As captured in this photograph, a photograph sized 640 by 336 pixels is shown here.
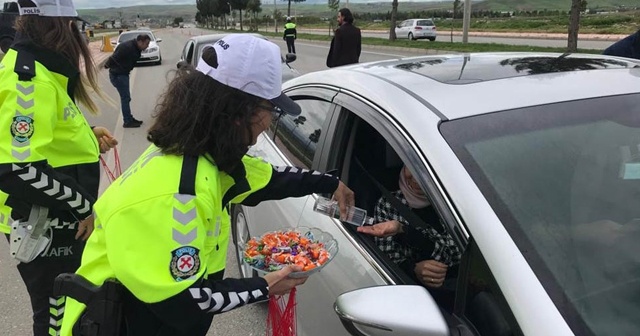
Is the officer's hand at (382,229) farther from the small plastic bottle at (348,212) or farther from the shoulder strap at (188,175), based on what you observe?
the shoulder strap at (188,175)

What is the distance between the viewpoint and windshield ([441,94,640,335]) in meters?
1.27

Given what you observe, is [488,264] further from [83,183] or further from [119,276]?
[83,183]

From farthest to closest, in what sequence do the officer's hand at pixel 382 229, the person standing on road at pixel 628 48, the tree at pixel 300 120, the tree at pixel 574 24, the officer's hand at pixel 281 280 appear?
the tree at pixel 574 24 → the person standing on road at pixel 628 48 → the tree at pixel 300 120 → the officer's hand at pixel 382 229 → the officer's hand at pixel 281 280

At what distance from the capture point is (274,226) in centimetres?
253

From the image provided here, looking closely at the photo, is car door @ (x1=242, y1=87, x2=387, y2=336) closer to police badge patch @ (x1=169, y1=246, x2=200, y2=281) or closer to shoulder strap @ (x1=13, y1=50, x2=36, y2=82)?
police badge patch @ (x1=169, y1=246, x2=200, y2=281)

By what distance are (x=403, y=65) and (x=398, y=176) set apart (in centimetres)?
51

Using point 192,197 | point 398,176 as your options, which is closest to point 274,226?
point 398,176

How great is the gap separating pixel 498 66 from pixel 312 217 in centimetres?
99

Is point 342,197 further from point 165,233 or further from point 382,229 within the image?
point 165,233

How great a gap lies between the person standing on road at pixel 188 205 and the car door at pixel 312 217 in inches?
13.1

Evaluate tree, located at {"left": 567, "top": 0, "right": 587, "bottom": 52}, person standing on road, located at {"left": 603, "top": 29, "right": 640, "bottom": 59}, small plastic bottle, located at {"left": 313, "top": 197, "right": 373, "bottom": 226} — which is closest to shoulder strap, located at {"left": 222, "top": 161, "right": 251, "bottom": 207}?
small plastic bottle, located at {"left": 313, "top": 197, "right": 373, "bottom": 226}

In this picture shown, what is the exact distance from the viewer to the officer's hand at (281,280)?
148 centimetres

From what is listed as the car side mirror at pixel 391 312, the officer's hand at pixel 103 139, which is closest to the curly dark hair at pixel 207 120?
the car side mirror at pixel 391 312

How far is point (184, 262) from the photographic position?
4.08ft
